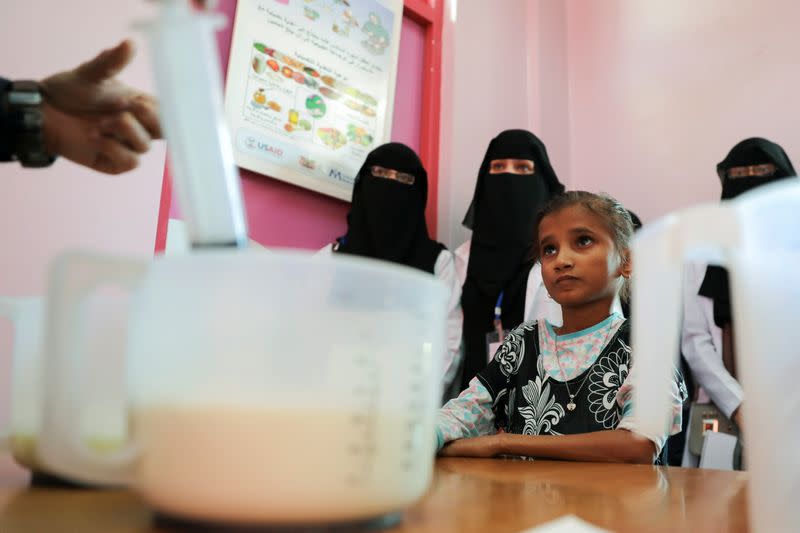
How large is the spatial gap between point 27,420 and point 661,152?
250 cm

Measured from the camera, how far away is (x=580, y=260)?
1218 millimetres

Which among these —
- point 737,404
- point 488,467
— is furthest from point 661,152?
point 488,467

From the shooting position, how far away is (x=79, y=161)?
62cm

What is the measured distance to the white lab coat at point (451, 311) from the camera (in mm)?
1975

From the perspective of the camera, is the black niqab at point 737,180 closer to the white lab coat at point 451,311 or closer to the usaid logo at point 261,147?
the white lab coat at point 451,311

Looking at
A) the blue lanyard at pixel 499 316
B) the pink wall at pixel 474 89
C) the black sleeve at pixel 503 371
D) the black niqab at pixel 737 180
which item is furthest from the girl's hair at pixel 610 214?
the pink wall at pixel 474 89

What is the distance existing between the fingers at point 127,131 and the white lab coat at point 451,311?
135cm

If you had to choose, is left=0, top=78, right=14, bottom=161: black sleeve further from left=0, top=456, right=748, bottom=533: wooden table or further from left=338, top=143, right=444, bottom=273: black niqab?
left=338, top=143, right=444, bottom=273: black niqab

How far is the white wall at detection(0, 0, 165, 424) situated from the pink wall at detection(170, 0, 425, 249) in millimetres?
274

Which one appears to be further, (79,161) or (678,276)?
(79,161)

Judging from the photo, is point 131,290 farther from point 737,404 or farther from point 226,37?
point 737,404

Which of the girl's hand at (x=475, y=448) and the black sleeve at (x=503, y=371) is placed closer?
the girl's hand at (x=475, y=448)

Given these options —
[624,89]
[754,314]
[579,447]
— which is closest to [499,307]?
[579,447]

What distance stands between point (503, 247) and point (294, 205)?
656 millimetres
